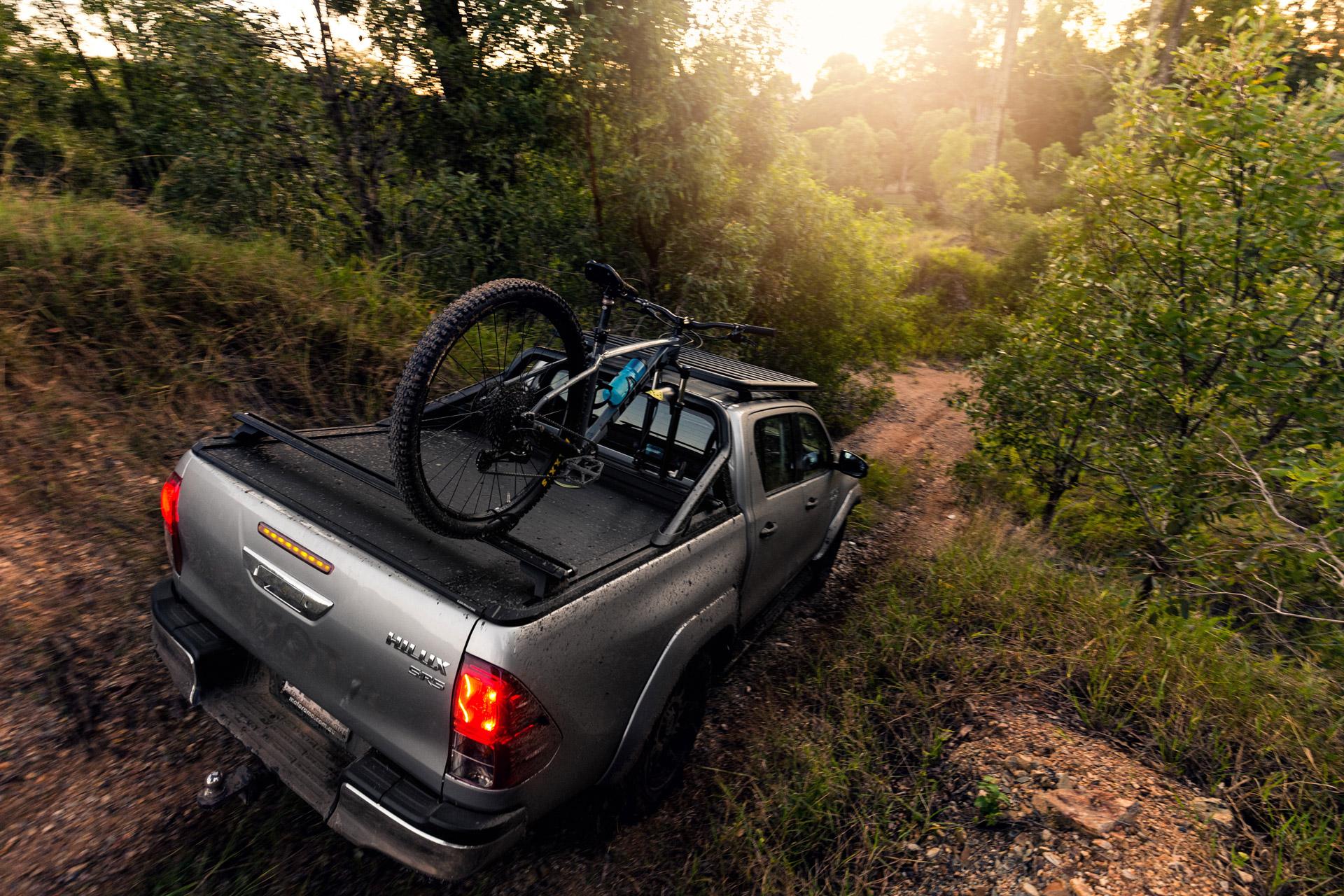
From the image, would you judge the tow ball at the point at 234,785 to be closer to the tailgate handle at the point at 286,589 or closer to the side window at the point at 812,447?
the tailgate handle at the point at 286,589

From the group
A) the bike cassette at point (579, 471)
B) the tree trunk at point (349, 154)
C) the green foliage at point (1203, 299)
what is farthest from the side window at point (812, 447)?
the tree trunk at point (349, 154)

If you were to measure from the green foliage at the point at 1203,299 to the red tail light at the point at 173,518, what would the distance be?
5.70 metres

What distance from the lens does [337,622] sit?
2074 millimetres

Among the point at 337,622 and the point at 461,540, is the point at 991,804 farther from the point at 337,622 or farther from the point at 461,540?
the point at 337,622

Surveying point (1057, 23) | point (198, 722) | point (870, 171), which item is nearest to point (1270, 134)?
point (198, 722)

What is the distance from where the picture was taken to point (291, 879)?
7.85 ft

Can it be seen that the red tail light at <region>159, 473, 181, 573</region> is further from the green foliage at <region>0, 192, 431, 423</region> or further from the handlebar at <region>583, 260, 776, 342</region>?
the green foliage at <region>0, 192, 431, 423</region>

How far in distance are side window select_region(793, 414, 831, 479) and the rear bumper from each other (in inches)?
106

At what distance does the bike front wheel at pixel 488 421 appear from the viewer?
7.27ft

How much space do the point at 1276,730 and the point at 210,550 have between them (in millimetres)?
4709

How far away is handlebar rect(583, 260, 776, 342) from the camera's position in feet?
10.3

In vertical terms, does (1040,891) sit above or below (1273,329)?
below

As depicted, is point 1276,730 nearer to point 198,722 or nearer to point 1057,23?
point 198,722

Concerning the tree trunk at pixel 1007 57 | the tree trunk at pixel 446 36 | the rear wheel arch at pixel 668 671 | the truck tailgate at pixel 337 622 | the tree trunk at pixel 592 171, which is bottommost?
the rear wheel arch at pixel 668 671
